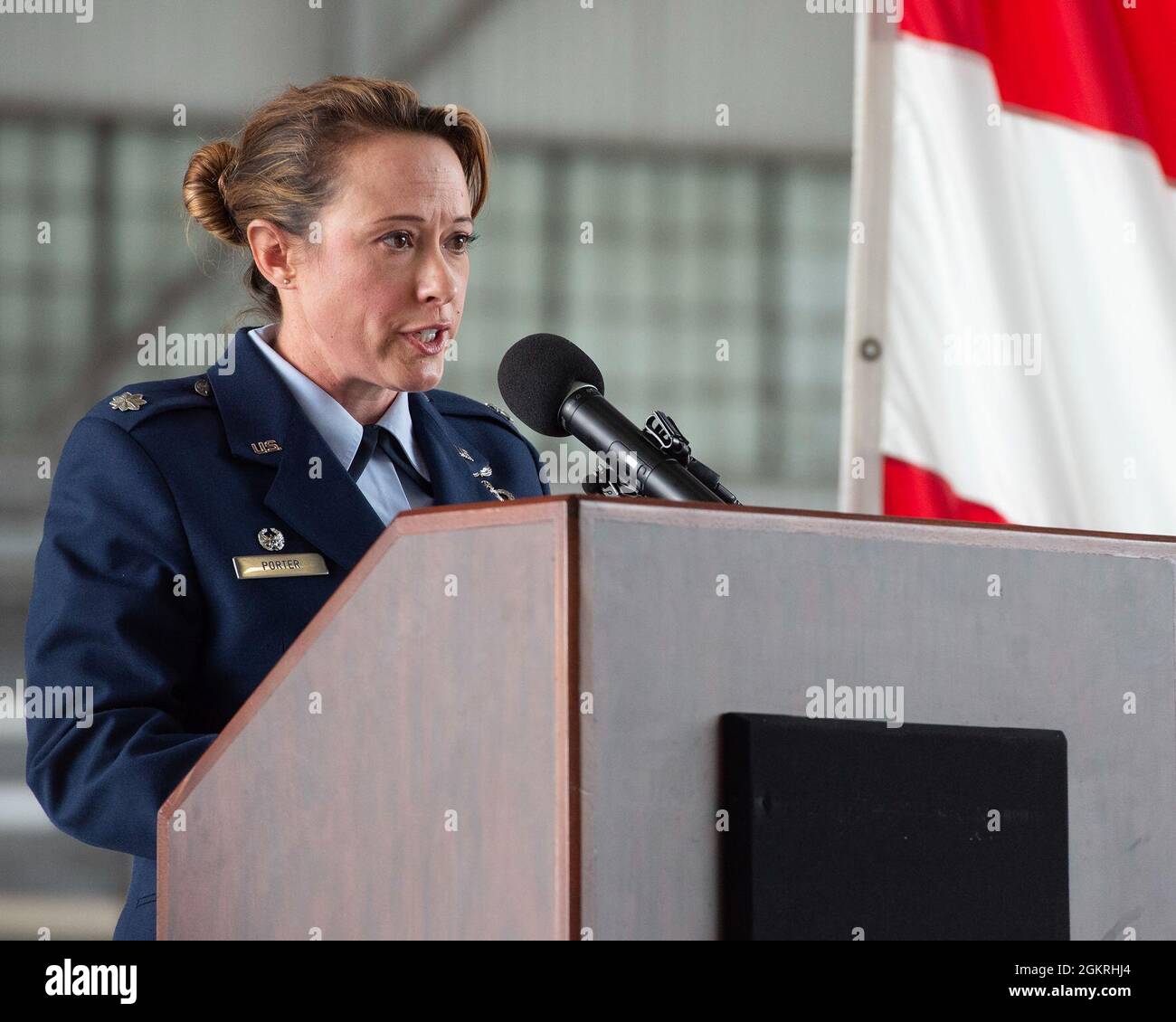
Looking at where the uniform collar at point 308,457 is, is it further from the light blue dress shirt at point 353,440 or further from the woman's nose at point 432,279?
the woman's nose at point 432,279

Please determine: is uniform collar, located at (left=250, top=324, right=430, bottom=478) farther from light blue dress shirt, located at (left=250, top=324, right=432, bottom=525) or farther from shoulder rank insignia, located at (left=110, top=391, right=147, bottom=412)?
shoulder rank insignia, located at (left=110, top=391, right=147, bottom=412)

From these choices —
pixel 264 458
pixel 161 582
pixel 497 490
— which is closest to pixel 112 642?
pixel 161 582

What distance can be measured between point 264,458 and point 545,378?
10.2 inches

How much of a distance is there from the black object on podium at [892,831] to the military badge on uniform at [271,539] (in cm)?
54

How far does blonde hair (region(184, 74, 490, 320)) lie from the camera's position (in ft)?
4.38

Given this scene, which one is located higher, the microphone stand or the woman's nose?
the woman's nose

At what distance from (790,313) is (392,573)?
2641mm

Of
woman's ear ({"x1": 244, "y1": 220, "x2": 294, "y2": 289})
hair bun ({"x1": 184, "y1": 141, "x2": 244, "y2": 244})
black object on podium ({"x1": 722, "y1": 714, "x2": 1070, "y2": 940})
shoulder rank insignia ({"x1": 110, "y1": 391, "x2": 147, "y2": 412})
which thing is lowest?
black object on podium ({"x1": 722, "y1": 714, "x2": 1070, "y2": 940})

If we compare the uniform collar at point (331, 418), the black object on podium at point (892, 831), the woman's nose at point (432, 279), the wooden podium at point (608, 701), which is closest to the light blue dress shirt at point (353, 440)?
the uniform collar at point (331, 418)

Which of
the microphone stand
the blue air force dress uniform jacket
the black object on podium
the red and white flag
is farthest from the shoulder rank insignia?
the red and white flag

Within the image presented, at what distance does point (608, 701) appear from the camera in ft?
2.19

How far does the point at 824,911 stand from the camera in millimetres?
717
